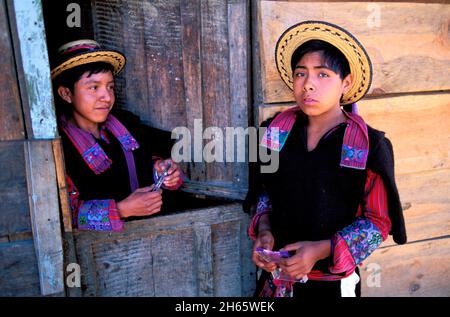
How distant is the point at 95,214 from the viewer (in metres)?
1.93

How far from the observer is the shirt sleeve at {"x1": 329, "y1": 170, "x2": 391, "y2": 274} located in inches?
62.2

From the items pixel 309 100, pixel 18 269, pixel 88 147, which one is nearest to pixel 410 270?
pixel 309 100

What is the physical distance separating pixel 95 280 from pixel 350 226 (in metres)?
1.40

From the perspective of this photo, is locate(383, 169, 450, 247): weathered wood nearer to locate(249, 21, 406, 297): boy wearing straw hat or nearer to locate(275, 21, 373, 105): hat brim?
locate(249, 21, 406, 297): boy wearing straw hat

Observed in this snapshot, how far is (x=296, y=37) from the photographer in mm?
1649

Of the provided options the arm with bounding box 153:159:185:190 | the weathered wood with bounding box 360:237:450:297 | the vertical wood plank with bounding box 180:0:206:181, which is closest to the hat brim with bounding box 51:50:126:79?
the vertical wood plank with bounding box 180:0:206:181

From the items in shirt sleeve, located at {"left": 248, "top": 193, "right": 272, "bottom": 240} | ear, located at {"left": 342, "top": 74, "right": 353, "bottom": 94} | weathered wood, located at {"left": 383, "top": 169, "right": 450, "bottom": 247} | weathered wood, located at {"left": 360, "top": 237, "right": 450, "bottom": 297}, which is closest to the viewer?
ear, located at {"left": 342, "top": 74, "right": 353, "bottom": 94}

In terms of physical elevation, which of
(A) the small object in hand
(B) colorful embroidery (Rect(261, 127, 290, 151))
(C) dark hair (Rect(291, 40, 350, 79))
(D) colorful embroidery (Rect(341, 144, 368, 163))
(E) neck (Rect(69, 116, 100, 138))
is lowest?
(A) the small object in hand

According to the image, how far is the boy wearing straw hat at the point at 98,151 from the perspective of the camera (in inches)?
77.0

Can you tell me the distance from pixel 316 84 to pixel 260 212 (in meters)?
0.70

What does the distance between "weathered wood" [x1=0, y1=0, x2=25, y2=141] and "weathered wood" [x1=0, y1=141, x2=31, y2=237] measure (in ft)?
0.18

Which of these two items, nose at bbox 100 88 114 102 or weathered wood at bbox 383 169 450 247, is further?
weathered wood at bbox 383 169 450 247

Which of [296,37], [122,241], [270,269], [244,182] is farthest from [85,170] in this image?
[296,37]

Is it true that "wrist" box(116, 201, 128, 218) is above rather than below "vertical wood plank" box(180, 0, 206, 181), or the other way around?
below
